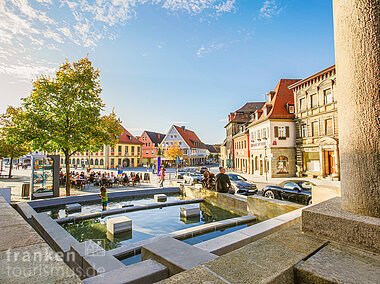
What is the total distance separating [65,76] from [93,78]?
5.70 ft

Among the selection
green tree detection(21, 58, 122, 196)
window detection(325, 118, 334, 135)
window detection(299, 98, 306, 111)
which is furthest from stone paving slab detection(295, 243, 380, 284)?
window detection(299, 98, 306, 111)

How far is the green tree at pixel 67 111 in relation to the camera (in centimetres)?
1382

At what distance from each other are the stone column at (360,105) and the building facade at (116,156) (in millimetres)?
66378

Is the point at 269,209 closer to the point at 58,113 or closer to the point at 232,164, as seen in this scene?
the point at 58,113

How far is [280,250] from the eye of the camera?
223cm

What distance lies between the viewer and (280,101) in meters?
32.7

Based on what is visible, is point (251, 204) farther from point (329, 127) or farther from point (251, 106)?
point (251, 106)

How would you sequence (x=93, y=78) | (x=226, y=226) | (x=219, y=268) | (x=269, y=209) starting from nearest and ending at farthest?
(x=219, y=268)
(x=226, y=226)
(x=269, y=209)
(x=93, y=78)

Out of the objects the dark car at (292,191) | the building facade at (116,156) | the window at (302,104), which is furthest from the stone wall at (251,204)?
the building facade at (116,156)

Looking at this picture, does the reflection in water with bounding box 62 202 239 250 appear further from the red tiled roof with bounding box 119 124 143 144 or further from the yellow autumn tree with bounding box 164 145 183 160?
the red tiled roof with bounding box 119 124 143 144

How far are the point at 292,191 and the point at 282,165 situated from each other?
18295 mm

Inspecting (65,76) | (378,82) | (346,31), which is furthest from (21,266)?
(65,76)

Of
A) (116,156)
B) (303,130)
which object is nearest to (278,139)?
(303,130)

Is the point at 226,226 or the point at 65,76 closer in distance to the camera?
the point at 226,226
